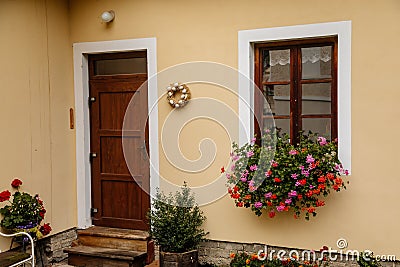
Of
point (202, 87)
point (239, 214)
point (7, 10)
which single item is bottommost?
point (239, 214)

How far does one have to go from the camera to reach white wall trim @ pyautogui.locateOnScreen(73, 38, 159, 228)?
215 inches

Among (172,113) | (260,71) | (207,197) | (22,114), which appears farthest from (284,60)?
(22,114)

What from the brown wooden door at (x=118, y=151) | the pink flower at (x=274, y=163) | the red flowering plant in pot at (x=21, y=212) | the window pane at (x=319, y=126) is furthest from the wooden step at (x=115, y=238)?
the window pane at (x=319, y=126)

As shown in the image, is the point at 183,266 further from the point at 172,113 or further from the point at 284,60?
the point at 284,60

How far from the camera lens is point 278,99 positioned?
5.02 metres

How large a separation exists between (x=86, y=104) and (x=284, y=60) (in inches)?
97.7

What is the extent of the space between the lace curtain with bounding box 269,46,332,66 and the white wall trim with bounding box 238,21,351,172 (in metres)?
0.19

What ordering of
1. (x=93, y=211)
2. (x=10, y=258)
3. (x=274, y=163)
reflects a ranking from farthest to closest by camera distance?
(x=93, y=211), (x=274, y=163), (x=10, y=258)

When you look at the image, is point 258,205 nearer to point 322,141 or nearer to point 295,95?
point 322,141

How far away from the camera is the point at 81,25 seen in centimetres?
575

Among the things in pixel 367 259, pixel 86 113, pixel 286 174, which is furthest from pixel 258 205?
pixel 86 113

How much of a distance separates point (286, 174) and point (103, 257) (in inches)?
89.3

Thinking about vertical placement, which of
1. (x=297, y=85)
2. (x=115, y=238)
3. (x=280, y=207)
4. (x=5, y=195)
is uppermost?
(x=297, y=85)

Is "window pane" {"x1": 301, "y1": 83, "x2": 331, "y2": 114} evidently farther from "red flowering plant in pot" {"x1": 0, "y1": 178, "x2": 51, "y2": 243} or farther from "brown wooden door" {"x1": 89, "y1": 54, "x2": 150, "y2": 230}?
"red flowering plant in pot" {"x1": 0, "y1": 178, "x2": 51, "y2": 243}
